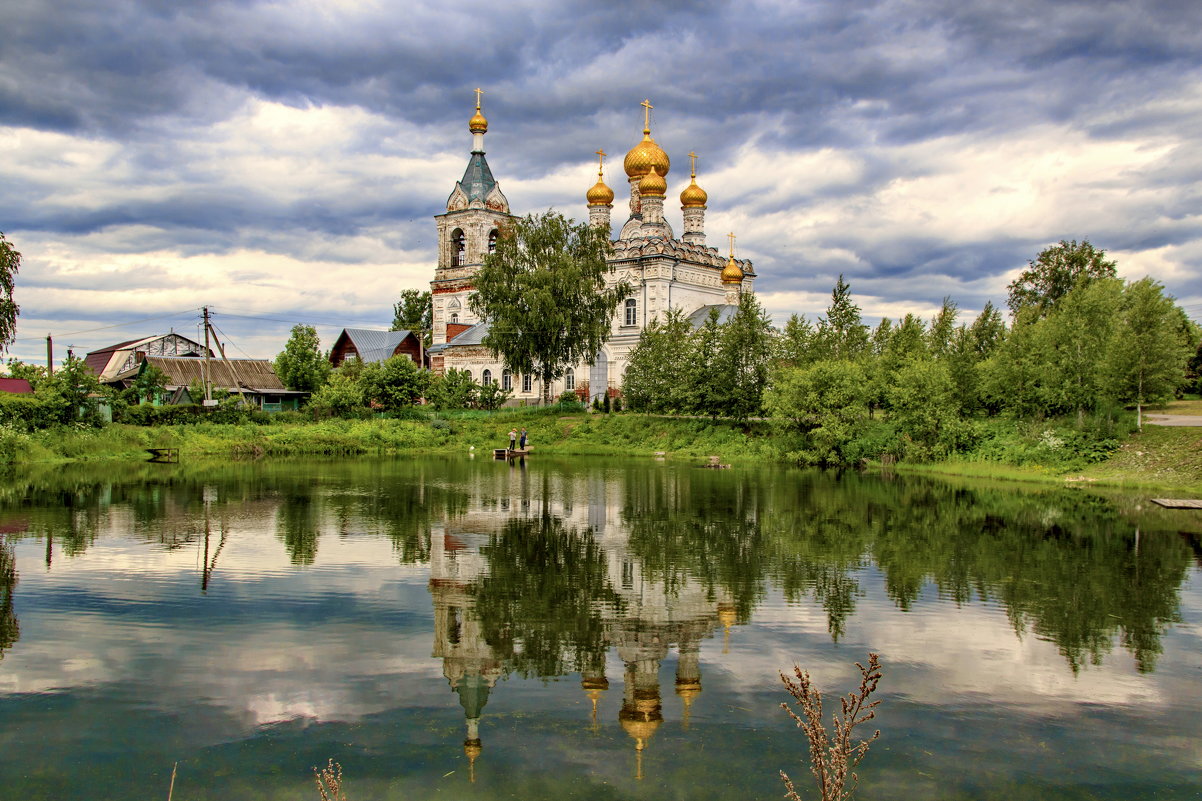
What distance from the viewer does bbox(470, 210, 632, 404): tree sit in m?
41.4

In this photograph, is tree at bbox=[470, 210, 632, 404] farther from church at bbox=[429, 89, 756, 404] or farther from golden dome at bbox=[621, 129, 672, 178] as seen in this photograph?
golden dome at bbox=[621, 129, 672, 178]

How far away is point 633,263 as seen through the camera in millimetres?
50938

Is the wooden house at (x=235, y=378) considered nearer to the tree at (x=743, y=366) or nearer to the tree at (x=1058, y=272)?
the tree at (x=743, y=366)

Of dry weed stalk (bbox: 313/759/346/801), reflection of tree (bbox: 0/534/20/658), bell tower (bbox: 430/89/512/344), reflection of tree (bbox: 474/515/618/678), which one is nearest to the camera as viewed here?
dry weed stalk (bbox: 313/759/346/801)

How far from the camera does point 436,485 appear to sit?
22828 millimetres

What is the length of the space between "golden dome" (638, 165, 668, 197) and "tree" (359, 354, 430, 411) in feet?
56.9

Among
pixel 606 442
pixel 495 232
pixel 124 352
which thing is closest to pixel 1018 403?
pixel 606 442

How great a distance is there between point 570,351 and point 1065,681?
36854 mm

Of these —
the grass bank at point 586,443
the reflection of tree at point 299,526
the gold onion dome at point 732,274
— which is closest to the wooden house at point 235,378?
the grass bank at point 586,443

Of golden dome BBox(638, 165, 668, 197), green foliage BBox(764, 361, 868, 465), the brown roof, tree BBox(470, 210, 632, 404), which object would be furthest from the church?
green foliage BBox(764, 361, 868, 465)

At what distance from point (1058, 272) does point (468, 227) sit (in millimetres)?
34862

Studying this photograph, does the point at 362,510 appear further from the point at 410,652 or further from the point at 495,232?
the point at 495,232

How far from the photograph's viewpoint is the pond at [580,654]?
18.9 ft

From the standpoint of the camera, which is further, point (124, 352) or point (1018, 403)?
point (124, 352)
